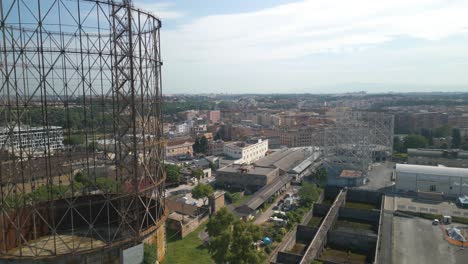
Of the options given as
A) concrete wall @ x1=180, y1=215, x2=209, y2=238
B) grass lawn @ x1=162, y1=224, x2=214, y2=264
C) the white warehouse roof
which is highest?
the white warehouse roof

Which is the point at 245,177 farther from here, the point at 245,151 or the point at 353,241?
the point at 353,241

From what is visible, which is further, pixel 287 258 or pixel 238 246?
pixel 287 258

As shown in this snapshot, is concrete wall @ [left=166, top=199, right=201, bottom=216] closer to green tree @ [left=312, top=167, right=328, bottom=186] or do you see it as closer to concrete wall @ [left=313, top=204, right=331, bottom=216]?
concrete wall @ [left=313, top=204, right=331, bottom=216]

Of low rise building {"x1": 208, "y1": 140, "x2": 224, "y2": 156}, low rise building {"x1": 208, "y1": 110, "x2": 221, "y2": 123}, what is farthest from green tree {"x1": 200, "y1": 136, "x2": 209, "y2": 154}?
low rise building {"x1": 208, "y1": 110, "x2": 221, "y2": 123}

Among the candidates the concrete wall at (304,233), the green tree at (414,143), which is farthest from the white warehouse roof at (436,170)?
the green tree at (414,143)

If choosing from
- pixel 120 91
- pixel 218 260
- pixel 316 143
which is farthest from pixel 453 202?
pixel 120 91

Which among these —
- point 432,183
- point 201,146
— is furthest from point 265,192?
point 201,146

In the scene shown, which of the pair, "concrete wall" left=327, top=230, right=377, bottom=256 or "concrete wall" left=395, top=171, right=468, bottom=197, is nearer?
"concrete wall" left=327, top=230, right=377, bottom=256
